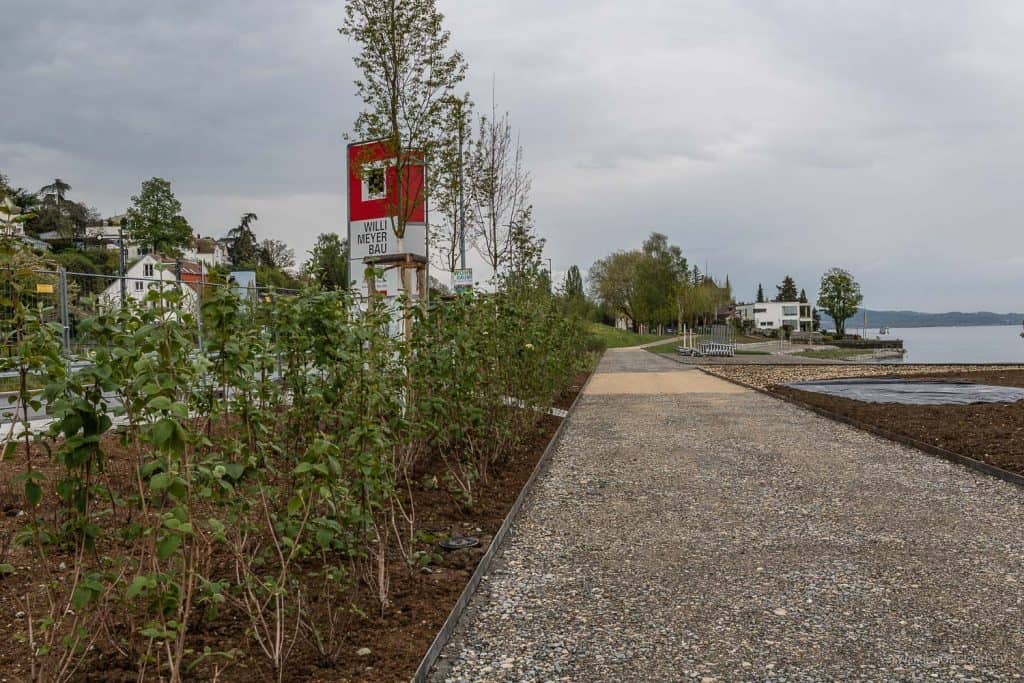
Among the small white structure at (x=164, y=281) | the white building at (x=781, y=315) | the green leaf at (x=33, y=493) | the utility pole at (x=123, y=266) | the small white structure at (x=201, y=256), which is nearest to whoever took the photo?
the green leaf at (x=33, y=493)

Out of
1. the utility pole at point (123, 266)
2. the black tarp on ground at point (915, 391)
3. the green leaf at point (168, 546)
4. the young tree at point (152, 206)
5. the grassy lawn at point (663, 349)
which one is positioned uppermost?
the young tree at point (152, 206)

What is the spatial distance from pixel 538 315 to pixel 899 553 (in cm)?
659

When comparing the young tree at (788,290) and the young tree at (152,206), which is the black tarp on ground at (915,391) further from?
the young tree at (788,290)

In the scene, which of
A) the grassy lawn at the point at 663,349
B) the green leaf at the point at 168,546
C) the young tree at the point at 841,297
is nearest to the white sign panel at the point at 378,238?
the green leaf at the point at 168,546

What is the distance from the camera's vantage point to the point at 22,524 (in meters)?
4.66

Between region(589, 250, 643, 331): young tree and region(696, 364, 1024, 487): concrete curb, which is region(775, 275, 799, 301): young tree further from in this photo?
region(696, 364, 1024, 487): concrete curb

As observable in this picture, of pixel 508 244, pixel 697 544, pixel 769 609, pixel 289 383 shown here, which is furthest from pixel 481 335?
pixel 508 244

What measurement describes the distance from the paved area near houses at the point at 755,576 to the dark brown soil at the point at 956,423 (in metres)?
0.57

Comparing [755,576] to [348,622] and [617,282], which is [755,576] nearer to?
[348,622]

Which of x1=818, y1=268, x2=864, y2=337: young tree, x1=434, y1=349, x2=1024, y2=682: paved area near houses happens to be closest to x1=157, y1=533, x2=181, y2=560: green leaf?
x1=434, y1=349, x2=1024, y2=682: paved area near houses

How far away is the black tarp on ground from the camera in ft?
49.2

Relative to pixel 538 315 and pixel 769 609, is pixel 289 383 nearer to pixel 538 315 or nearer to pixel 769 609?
pixel 769 609

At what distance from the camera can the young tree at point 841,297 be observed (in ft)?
357

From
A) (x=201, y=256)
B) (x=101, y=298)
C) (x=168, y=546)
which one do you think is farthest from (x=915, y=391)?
(x=168, y=546)
